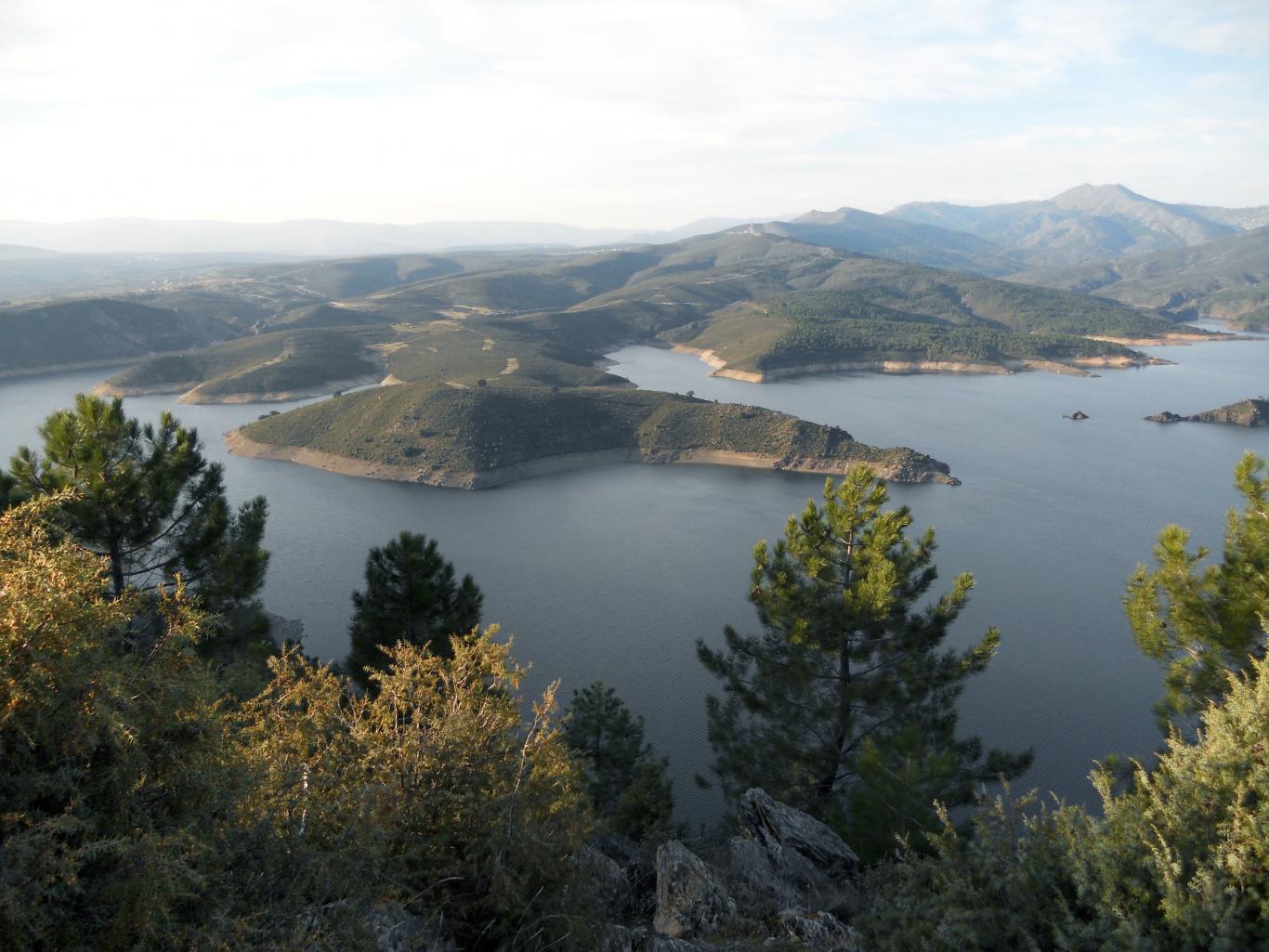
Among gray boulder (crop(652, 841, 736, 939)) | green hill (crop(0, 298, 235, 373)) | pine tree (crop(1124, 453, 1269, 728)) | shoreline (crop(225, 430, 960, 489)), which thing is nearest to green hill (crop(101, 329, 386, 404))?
green hill (crop(0, 298, 235, 373))

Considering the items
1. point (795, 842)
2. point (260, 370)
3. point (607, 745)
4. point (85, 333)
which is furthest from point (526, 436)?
point (85, 333)

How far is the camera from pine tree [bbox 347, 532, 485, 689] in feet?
71.8

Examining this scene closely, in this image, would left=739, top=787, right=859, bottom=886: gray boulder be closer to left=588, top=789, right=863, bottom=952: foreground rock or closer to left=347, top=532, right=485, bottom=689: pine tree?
left=588, top=789, right=863, bottom=952: foreground rock

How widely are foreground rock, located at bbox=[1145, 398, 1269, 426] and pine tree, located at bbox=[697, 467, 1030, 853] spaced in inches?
3518

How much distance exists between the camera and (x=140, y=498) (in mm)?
17312

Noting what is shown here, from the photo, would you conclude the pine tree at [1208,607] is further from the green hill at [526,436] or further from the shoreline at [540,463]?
the green hill at [526,436]

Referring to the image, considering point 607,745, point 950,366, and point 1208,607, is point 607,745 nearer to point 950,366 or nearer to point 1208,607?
point 1208,607

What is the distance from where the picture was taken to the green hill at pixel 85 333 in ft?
375

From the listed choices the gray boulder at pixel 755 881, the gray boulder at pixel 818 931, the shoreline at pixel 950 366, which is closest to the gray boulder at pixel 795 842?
the gray boulder at pixel 755 881

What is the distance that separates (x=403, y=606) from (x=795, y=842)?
14.1 m

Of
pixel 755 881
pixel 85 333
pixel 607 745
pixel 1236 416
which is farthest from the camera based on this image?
pixel 85 333

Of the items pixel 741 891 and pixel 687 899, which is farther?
pixel 741 891

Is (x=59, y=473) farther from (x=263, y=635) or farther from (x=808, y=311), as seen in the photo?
(x=808, y=311)

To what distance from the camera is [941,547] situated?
47375 millimetres
